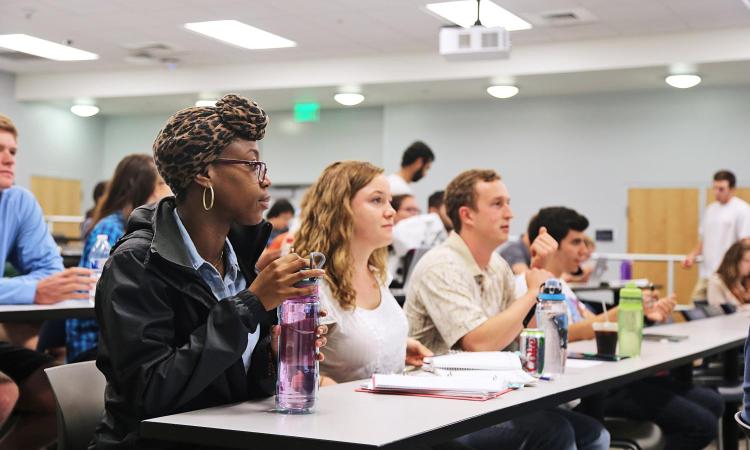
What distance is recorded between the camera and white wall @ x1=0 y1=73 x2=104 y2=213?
12.6m

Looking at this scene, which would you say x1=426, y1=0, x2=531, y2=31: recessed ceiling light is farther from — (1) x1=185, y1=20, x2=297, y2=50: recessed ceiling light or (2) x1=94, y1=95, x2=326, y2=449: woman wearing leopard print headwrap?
(2) x1=94, y1=95, x2=326, y2=449: woman wearing leopard print headwrap

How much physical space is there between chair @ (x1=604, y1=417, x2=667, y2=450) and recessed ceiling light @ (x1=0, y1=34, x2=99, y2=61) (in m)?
8.44

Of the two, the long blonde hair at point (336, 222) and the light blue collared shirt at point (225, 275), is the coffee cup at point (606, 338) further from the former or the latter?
the light blue collared shirt at point (225, 275)

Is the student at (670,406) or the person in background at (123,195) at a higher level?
the person in background at (123,195)

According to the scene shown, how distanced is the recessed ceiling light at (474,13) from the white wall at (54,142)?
657 cm

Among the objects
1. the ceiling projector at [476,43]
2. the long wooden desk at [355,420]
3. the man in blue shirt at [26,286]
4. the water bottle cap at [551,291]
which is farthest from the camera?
the ceiling projector at [476,43]

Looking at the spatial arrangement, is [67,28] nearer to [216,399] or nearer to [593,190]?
[593,190]

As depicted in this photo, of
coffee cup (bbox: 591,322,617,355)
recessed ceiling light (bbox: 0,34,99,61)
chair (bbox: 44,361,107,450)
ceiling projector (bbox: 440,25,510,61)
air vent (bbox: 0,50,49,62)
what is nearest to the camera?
chair (bbox: 44,361,107,450)

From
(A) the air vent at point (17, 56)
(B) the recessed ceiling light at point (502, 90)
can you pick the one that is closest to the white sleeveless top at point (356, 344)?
(B) the recessed ceiling light at point (502, 90)

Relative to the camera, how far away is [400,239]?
625 centimetres

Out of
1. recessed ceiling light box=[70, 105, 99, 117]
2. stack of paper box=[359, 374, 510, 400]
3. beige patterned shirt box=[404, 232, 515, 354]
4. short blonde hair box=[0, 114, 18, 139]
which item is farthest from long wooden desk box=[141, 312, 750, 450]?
recessed ceiling light box=[70, 105, 99, 117]

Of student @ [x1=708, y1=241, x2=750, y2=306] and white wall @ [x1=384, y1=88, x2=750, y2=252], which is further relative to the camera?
white wall @ [x1=384, y1=88, x2=750, y2=252]

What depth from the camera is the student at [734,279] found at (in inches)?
253

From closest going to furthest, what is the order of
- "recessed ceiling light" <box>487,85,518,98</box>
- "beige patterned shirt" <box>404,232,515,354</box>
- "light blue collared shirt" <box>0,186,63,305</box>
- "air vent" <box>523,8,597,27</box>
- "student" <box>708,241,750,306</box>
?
"beige patterned shirt" <box>404,232,515,354</box> < "light blue collared shirt" <box>0,186,63,305</box> < "student" <box>708,241,750,306</box> < "air vent" <box>523,8,597,27</box> < "recessed ceiling light" <box>487,85,518,98</box>
